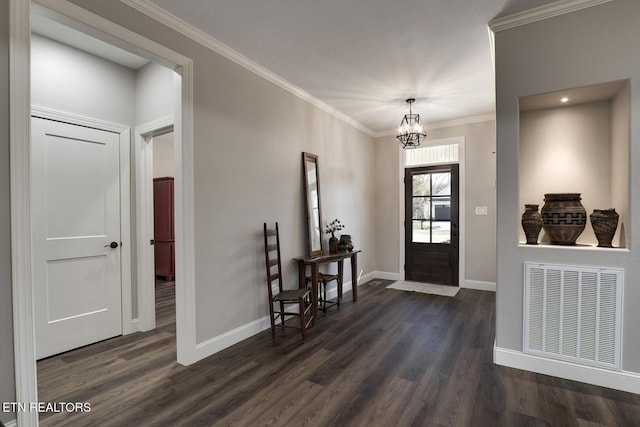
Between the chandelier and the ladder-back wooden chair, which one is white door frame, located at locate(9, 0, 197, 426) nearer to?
the ladder-back wooden chair

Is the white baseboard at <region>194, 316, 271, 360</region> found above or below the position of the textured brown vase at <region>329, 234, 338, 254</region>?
below

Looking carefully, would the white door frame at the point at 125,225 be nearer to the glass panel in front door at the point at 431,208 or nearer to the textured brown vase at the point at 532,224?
the textured brown vase at the point at 532,224

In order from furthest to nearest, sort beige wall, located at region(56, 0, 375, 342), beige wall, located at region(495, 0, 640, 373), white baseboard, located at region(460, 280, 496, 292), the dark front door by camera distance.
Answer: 1. the dark front door
2. white baseboard, located at region(460, 280, 496, 292)
3. beige wall, located at region(56, 0, 375, 342)
4. beige wall, located at region(495, 0, 640, 373)

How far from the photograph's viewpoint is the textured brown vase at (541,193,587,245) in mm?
2404

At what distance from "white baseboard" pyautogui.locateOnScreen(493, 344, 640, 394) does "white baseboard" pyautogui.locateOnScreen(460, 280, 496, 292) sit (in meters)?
2.59

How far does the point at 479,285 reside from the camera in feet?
16.2

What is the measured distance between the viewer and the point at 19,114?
5.52ft

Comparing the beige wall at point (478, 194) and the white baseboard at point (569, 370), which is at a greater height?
the beige wall at point (478, 194)

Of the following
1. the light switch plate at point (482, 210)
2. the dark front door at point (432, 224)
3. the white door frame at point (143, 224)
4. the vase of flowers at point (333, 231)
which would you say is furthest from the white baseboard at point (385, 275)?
the white door frame at point (143, 224)

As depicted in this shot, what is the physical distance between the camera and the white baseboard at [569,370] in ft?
6.96

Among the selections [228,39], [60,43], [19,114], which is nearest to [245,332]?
[19,114]

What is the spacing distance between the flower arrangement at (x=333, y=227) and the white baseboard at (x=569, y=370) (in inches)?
96.5

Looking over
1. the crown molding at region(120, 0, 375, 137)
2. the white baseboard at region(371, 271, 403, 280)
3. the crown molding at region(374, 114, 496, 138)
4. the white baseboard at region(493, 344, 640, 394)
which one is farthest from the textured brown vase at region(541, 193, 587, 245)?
the white baseboard at region(371, 271, 403, 280)

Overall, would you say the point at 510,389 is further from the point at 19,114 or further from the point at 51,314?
the point at 51,314
